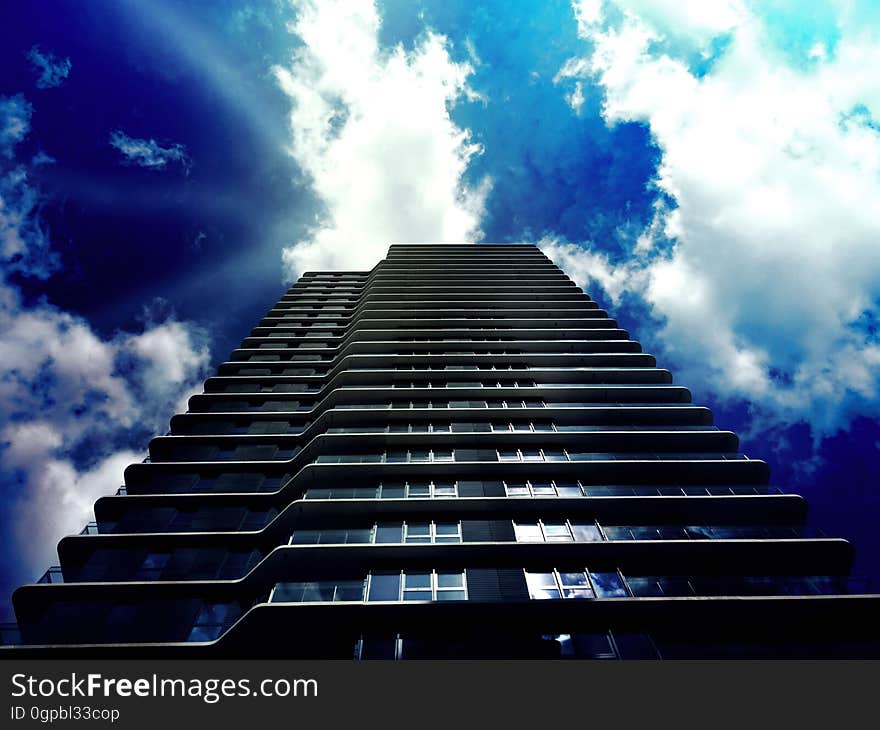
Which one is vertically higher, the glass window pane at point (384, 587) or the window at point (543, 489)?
the window at point (543, 489)

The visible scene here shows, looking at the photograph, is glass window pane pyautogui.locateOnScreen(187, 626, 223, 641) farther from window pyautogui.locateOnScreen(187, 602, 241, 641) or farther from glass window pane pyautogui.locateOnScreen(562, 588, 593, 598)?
glass window pane pyautogui.locateOnScreen(562, 588, 593, 598)

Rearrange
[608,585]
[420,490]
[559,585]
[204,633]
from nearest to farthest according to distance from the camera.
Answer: [204,633], [608,585], [559,585], [420,490]

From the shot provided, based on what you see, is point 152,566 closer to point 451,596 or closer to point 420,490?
point 420,490

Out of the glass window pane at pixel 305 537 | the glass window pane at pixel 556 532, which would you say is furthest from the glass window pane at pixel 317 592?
the glass window pane at pixel 556 532

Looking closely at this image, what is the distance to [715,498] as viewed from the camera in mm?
20453

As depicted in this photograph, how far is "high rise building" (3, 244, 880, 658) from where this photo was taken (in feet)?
50.8

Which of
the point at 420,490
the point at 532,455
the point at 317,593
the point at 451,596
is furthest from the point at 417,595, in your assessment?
the point at 532,455

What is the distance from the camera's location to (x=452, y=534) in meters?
19.6

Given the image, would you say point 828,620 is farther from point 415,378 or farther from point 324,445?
point 415,378

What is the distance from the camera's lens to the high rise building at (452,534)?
15477 mm

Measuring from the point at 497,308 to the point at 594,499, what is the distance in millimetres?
25360

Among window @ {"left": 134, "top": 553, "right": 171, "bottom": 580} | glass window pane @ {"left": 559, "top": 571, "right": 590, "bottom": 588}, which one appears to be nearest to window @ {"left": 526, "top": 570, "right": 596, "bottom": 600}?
glass window pane @ {"left": 559, "top": 571, "right": 590, "bottom": 588}

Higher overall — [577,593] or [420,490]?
[420,490]

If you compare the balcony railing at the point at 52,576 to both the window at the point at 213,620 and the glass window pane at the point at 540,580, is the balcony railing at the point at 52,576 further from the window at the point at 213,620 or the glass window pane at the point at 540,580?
the glass window pane at the point at 540,580
